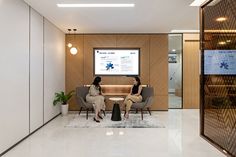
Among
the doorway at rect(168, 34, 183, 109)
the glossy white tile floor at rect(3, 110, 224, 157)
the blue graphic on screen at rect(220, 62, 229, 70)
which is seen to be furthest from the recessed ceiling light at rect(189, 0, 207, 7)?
the doorway at rect(168, 34, 183, 109)

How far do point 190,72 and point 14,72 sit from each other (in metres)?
6.90

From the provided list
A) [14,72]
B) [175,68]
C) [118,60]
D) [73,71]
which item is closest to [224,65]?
[175,68]

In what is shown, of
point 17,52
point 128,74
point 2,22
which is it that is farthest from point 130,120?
point 2,22

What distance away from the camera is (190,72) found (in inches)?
369

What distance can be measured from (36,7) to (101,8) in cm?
149

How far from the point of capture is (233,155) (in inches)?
157

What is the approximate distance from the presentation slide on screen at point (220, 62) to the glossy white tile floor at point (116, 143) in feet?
5.21

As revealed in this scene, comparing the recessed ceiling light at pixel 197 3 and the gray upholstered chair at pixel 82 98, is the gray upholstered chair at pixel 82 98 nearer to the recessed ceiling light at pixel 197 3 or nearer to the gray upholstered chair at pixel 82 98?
the gray upholstered chair at pixel 82 98

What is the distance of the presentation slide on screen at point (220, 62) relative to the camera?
5.46m

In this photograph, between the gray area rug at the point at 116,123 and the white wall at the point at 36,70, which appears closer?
the white wall at the point at 36,70

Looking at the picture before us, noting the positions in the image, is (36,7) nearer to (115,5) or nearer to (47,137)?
(115,5)

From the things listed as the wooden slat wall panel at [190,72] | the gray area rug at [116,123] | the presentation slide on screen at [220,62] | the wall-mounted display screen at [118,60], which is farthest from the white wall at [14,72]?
the wooden slat wall panel at [190,72]

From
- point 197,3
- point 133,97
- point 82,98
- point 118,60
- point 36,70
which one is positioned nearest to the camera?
point 197,3

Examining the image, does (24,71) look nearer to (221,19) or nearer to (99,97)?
(99,97)
